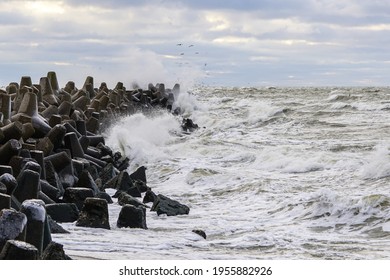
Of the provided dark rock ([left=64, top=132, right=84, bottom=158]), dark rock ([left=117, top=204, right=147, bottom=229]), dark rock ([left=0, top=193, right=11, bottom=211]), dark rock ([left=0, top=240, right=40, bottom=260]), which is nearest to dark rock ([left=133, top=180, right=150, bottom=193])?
dark rock ([left=64, top=132, right=84, bottom=158])

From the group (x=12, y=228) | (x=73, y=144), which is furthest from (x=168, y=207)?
(x=12, y=228)

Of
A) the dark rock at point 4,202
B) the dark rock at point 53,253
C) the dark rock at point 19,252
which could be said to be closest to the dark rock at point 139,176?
the dark rock at point 4,202

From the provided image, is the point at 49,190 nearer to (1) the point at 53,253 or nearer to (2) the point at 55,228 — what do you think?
(2) the point at 55,228

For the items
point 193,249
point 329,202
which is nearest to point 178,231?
point 193,249

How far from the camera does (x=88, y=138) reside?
1231 cm

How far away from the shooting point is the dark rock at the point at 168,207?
9.08 meters

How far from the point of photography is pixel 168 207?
9203mm

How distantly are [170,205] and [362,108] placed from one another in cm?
2034

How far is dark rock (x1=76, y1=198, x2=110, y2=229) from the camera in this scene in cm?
747

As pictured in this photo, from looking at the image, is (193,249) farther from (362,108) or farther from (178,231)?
(362,108)

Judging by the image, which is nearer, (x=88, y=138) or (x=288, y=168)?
(x=88, y=138)

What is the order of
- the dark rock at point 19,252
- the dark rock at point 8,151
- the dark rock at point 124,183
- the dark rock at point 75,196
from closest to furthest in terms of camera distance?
the dark rock at point 19,252 < the dark rock at point 75,196 < the dark rock at point 8,151 < the dark rock at point 124,183

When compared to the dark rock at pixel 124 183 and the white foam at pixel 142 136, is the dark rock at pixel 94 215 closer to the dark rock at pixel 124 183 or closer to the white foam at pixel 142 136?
the dark rock at pixel 124 183

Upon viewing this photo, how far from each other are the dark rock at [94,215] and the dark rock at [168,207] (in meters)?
1.53
